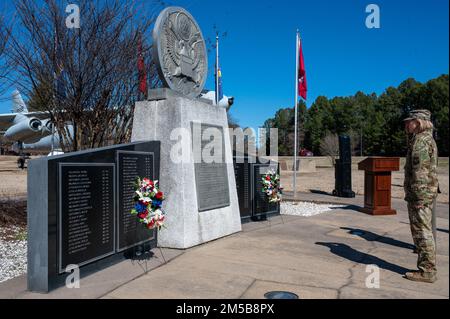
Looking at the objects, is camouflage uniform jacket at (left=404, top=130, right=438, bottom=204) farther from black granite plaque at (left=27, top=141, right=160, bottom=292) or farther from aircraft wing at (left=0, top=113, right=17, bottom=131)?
aircraft wing at (left=0, top=113, right=17, bottom=131)

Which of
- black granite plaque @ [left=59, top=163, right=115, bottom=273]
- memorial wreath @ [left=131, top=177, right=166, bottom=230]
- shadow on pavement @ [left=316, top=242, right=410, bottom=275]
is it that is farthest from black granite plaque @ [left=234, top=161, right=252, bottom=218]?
black granite plaque @ [left=59, top=163, right=115, bottom=273]

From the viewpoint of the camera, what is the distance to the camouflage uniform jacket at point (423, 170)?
181 inches

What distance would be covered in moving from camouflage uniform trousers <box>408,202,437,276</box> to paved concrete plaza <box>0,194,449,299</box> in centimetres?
23

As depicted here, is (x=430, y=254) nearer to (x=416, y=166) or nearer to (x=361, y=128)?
(x=416, y=166)

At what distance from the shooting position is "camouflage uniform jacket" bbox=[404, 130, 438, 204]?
4.60m

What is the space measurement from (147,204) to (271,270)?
5.97 feet

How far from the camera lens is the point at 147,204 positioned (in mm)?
5230

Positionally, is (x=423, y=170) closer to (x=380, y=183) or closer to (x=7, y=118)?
→ (x=380, y=183)

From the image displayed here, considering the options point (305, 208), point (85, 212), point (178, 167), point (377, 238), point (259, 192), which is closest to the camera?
point (85, 212)

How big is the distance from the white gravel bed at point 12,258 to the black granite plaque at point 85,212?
4.04 ft

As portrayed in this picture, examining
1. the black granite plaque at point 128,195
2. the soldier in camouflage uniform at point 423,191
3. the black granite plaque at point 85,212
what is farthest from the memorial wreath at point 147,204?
the soldier in camouflage uniform at point 423,191

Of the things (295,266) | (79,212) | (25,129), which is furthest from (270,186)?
(25,129)

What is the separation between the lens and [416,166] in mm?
4688

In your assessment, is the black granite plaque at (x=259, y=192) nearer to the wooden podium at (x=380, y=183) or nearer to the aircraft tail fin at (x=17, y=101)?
the wooden podium at (x=380, y=183)
